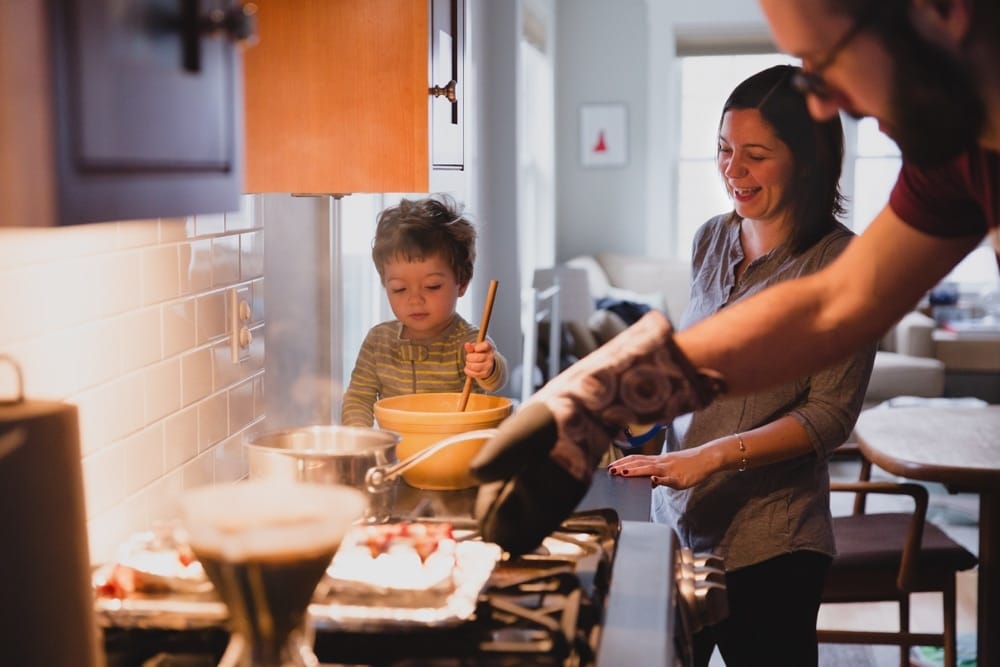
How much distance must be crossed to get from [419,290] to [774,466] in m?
0.78

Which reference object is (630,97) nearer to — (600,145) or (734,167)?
(600,145)

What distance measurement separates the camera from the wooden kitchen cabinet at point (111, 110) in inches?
32.8

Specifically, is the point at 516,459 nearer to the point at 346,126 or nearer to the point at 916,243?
the point at 916,243

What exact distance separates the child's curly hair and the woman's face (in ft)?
1.92

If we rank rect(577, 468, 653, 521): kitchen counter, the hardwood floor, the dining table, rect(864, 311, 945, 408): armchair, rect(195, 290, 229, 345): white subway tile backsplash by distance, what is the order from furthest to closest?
1. rect(864, 311, 945, 408): armchair
2. the hardwood floor
3. the dining table
4. rect(195, 290, 229, 345): white subway tile backsplash
5. rect(577, 468, 653, 521): kitchen counter

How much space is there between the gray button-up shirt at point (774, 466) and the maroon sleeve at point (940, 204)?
720 mm

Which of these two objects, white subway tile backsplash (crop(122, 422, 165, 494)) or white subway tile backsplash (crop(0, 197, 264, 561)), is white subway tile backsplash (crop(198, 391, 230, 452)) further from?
white subway tile backsplash (crop(122, 422, 165, 494))

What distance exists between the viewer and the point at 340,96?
1821 mm

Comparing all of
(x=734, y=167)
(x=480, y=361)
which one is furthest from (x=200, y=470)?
(x=734, y=167)

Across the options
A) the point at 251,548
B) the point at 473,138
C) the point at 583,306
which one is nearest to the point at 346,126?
the point at 251,548

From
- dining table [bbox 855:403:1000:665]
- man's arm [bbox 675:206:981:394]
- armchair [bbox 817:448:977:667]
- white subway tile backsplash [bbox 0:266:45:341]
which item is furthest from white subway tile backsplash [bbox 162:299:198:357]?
dining table [bbox 855:403:1000:665]

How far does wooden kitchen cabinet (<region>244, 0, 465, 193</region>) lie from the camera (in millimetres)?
1796

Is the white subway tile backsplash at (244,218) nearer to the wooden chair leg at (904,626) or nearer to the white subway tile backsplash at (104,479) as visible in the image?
the white subway tile backsplash at (104,479)

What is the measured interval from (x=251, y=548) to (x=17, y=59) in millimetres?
414
